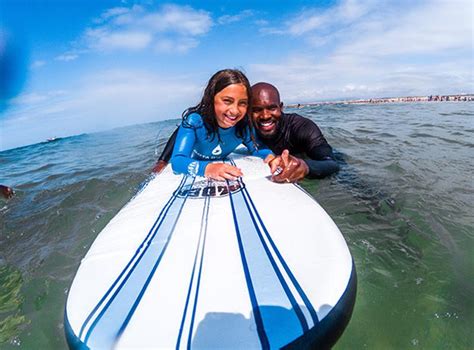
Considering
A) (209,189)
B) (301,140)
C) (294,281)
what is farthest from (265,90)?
(294,281)

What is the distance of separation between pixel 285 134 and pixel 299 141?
0.76ft

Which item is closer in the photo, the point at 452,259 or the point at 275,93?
the point at 452,259

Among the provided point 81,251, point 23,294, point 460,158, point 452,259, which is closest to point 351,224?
point 452,259

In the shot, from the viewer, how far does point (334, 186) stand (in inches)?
132

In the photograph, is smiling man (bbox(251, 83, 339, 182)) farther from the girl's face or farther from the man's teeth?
the girl's face

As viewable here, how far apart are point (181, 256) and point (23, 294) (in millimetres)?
1491

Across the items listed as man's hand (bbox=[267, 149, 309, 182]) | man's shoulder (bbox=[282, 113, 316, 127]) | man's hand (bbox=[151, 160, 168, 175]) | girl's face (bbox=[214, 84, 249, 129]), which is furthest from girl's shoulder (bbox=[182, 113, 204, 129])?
man's shoulder (bbox=[282, 113, 316, 127])

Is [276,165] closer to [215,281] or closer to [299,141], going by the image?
[215,281]

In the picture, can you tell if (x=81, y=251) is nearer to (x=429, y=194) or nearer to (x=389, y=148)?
(x=429, y=194)

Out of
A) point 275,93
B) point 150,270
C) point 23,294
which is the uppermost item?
point 275,93

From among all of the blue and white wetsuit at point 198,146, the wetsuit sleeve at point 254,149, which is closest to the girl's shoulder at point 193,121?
the blue and white wetsuit at point 198,146

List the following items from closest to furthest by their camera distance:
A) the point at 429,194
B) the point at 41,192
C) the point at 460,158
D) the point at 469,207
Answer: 1. the point at 469,207
2. the point at 429,194
3. the point at 460,158
4. the point at 41,192

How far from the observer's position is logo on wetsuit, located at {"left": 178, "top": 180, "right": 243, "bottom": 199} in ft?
6.95

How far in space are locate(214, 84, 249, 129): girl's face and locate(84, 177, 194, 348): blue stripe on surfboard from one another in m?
1.36
